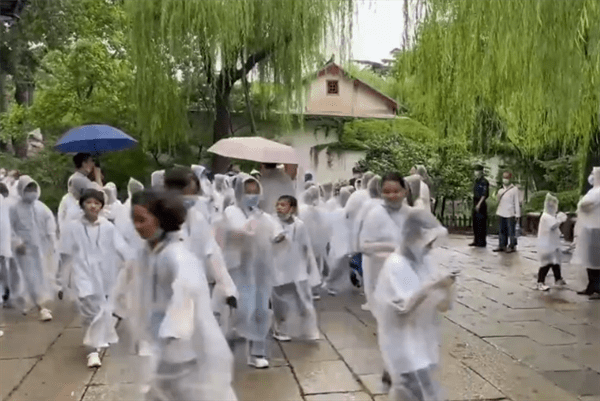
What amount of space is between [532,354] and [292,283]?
231 centimetres

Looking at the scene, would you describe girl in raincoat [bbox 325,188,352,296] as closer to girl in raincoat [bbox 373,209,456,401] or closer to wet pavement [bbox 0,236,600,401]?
wet pavement [bbox 0,236,600,401]

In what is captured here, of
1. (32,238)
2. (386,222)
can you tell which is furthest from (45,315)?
(386,222)

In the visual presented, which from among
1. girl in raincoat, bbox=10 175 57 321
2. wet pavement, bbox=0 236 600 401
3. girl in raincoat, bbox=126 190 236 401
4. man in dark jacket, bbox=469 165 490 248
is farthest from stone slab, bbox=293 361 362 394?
man in dark jacket, bbox=469 165 490 248

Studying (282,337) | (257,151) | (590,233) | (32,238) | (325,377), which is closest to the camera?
(325,377)

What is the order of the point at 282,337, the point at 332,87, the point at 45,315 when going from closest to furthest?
the point at 282,337 → the point at 45,315 → the point at 332,87

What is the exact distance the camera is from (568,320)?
8.38 m

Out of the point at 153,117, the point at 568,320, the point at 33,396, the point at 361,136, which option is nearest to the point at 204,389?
the point at 33,396

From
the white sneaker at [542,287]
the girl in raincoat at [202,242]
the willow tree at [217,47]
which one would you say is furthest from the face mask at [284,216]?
the willow tree at [217,47]

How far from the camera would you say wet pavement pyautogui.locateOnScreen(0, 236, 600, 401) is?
5.63 metres

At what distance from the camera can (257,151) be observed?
25.8 ft

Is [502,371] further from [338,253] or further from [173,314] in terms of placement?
[338,253]

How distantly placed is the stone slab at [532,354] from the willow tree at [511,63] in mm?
2765

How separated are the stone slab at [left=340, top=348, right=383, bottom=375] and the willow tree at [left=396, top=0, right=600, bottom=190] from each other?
12.1ft

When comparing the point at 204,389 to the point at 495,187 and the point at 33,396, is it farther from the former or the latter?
the point at 495,187
